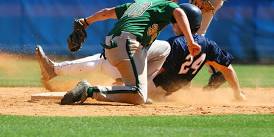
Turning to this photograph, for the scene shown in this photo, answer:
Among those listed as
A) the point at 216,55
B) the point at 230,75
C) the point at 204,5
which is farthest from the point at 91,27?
the point at 216,55

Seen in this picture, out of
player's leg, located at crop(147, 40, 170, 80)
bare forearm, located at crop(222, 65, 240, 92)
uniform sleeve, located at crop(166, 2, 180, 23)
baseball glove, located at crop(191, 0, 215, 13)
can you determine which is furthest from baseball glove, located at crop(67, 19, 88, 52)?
baseball glove, located at crop(191, 0, 215, 13)

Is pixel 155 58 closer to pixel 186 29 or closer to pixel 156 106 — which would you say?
pixel 156 106

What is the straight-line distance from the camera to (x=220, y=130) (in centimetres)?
643

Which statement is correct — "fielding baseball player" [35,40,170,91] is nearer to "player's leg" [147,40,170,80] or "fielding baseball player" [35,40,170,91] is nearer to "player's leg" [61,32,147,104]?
"player's leg" [147,40,170,80]

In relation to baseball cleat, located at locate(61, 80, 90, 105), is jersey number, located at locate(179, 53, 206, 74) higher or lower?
higher

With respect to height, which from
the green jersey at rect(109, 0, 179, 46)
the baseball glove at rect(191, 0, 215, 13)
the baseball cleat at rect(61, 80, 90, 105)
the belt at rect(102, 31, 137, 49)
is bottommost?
the baseball cleat at rect(61, 80, 90, 105)

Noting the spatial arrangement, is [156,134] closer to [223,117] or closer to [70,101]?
[223,117]

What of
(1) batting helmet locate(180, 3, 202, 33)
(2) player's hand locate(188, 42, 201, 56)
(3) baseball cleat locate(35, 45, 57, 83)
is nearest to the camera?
(2) player's hand locate(188, 42, 201, 56)

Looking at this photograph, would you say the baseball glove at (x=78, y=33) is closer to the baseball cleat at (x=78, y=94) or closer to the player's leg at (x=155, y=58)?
the player's leg at (x=155, y=58)

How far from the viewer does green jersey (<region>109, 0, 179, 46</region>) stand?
841 centimetres

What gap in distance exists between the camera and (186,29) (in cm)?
813

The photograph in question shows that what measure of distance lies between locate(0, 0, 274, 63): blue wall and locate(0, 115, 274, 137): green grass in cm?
1059

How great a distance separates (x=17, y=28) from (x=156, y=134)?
1200 centimetres

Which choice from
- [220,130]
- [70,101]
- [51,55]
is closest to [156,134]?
[220,130]
